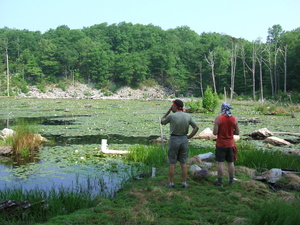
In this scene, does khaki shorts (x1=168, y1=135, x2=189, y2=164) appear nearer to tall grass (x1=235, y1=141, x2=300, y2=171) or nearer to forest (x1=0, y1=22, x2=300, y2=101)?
tall grass (x1=235, y1=141, x2=300, y2=171)

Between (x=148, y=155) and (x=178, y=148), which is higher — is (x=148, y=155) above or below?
below

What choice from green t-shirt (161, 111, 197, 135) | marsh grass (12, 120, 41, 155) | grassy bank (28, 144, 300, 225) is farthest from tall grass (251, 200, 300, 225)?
marsh grass (12, 120, 41, 155)

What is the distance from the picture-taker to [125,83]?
81.1m

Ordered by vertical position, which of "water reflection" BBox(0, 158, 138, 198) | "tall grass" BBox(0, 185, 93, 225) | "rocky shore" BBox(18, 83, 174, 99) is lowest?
"water reflection" BBox(0, 158, 138, 198)

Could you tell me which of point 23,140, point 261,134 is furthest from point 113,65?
point 23,140

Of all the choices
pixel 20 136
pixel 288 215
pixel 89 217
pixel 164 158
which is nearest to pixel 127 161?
pixel 164 158

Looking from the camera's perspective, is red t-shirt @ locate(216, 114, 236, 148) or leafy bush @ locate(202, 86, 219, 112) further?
leafy bush @ locate(202, 86, 219, 112)

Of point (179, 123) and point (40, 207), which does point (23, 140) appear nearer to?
point (40, 207)

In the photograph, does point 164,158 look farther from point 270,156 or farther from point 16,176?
point 16,176

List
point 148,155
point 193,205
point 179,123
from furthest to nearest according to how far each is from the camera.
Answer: point 148,155 → point 179,123 → point 193,205

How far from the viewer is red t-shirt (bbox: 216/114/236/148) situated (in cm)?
655

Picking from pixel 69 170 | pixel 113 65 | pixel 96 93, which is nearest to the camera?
pixel 69 170

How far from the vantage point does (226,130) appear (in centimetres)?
656

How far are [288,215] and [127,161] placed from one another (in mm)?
6337
